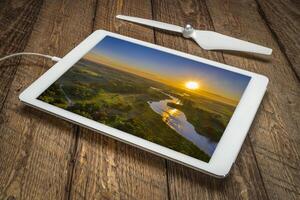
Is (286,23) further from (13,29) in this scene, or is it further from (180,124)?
(13,29)

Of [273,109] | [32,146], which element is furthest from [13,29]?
[273,109]

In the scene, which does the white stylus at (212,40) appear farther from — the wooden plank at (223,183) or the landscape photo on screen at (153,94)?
the wooden plank at (223,183)

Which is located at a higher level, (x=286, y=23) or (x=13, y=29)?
(x=286, y=23)

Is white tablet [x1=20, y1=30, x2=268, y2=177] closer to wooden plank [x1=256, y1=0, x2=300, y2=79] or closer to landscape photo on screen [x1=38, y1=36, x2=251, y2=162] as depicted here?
landscape photo on screen [x1=38, y1=36, x2=251, y2=162]

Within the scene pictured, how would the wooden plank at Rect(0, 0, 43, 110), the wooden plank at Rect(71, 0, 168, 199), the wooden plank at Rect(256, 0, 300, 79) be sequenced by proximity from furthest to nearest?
the wooden plank at Rect(256, 0, 300, 79) < the wooden plank at Rect(0, 0, 43, 110) < the wooden plank at Rect(71, 0, 168, 199)

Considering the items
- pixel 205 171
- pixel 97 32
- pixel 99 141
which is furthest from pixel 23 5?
pixel 205 171

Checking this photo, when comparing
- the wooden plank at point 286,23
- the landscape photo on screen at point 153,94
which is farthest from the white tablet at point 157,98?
the wooden plank at point 286,23

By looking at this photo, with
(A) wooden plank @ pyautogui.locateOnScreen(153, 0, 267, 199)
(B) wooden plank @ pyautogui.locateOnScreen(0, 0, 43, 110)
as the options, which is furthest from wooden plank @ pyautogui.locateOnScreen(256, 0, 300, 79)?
(B) wooden plank @ pyautogui.locateOnScreen(0, 0, 43, 110)
